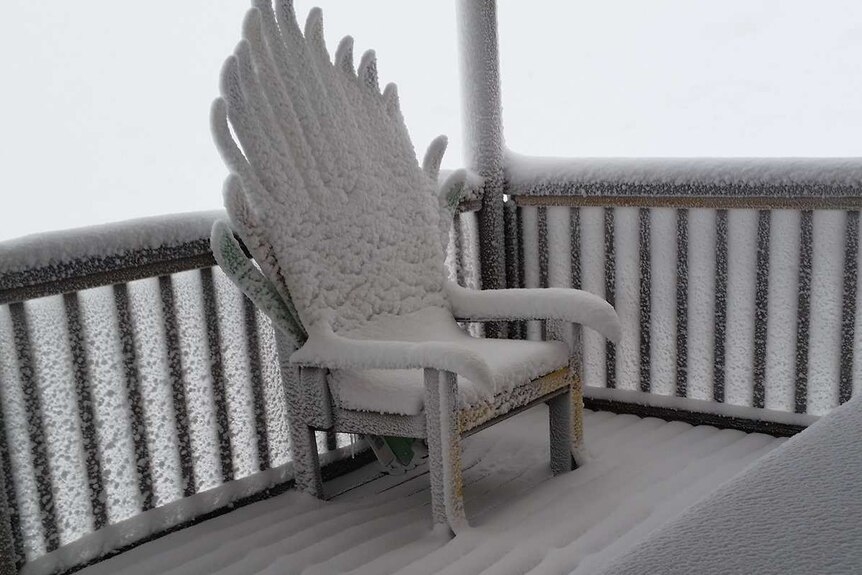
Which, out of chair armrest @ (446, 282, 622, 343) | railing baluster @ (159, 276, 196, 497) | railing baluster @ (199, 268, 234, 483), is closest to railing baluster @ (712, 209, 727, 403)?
chair armrest @ (446, 282, 622, 343)

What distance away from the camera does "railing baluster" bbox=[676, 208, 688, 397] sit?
3197 millimetres

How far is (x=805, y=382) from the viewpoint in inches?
120

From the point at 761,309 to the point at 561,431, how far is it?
0.85 m

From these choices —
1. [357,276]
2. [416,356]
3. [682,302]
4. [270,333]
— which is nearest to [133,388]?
[270,333]

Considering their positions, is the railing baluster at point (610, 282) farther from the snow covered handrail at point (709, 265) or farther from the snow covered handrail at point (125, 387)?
the snow covered handrail at point (125, 387)

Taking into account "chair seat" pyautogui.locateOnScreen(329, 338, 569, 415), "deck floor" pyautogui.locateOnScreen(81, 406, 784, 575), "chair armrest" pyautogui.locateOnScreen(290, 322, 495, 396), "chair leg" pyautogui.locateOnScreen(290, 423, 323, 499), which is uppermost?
"chair armrest" pyautogui.locateOnScreen(290, 322, 495, 396)

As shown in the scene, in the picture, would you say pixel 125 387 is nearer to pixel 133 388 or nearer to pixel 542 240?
pixel 133 388

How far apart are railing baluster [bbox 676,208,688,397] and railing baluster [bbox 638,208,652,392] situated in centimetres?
11

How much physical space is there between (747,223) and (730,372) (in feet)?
1.75

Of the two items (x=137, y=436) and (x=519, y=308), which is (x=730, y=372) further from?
(x=137, y=436)

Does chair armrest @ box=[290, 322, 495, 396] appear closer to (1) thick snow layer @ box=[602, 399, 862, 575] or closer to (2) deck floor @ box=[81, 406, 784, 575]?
(2) deck floor @ box=[81, 406, 784, 575]

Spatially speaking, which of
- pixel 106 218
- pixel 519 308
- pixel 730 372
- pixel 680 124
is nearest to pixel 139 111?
pixel 106 218

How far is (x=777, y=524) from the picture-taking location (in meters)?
0.92

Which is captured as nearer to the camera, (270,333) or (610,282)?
(270,333)
